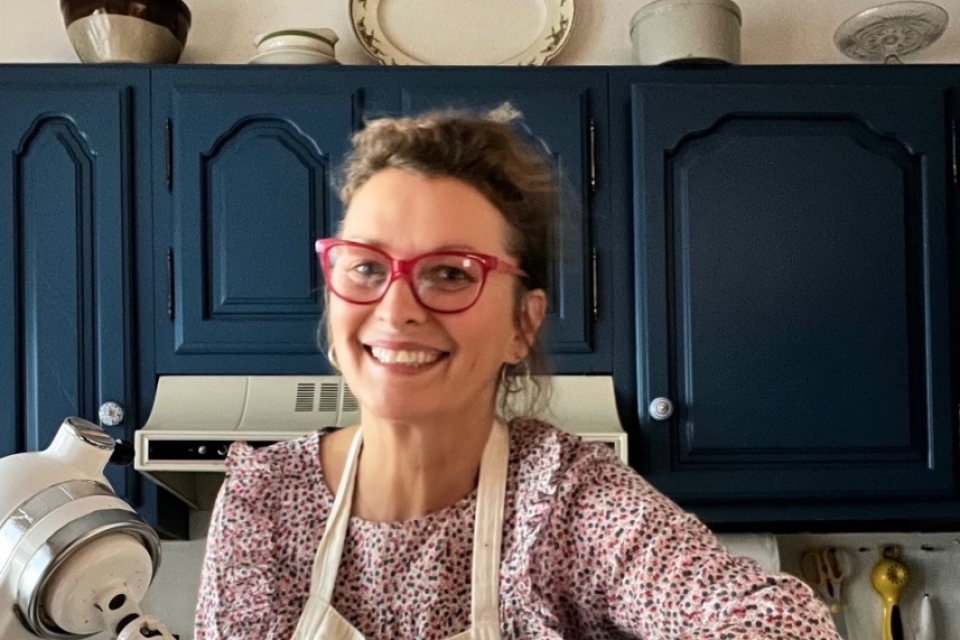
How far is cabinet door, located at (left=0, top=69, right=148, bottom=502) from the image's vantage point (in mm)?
1876

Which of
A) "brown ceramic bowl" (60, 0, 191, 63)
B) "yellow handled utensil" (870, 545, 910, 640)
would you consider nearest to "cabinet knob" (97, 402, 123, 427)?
"brown ceramic bowl" (60, 0, 191, 63)

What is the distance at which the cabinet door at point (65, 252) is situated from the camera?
1.88 metres

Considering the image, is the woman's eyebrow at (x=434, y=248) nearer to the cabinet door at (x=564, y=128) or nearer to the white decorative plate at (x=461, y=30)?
the cabinet door at (x=564, y=128)

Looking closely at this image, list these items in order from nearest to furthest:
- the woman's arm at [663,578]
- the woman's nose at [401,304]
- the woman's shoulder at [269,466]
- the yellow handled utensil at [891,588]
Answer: the woman's arm at [663,578], the woman's nose at [401,304], the woman's shoulder at [269,466], the yellow handled utensil at [891,588]

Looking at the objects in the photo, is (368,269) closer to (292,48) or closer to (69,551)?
(69,551)

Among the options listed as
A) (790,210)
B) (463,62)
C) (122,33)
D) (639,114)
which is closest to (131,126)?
(122,33)

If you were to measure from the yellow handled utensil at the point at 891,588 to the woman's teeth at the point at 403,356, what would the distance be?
1681mm

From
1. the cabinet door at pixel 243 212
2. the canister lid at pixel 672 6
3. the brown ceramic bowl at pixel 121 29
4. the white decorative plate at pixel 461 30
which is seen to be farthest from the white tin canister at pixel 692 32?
the brown ceramic bowl at pixel 121 29

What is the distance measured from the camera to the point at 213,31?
224cm

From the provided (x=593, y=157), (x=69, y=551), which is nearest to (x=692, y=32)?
(x=593, y=157)

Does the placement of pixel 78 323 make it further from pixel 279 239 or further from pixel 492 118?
pixel 492 118

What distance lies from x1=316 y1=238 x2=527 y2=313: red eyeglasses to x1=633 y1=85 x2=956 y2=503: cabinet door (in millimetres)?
1032

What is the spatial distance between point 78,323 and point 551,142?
0.99m

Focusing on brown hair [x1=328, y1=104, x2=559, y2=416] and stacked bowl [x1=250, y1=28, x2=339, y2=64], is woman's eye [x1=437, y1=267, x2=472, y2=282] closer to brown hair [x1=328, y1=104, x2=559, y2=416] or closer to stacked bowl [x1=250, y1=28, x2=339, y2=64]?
brown hair [x1=328, y1=104, x2=559, y2=416]
